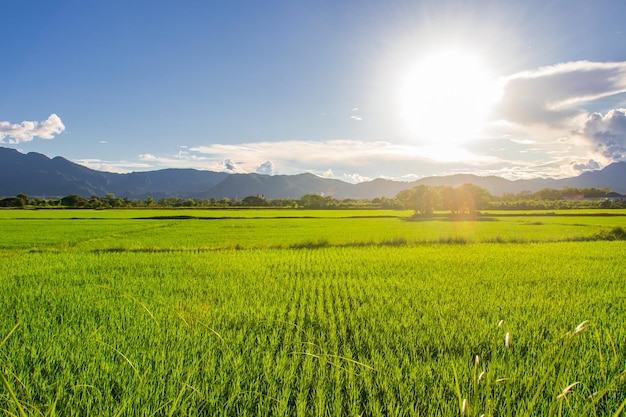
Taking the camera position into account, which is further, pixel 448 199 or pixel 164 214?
pixel 448 199

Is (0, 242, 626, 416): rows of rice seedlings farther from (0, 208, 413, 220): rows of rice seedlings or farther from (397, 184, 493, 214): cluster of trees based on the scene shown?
(397, 184, 493, 214): cluster of trees

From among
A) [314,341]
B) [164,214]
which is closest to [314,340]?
[314,341]

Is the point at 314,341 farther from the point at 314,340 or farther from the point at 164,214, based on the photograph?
the point at 164,214

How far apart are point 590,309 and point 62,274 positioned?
12019 mm

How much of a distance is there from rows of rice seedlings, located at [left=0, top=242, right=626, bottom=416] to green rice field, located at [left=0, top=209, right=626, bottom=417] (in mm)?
28

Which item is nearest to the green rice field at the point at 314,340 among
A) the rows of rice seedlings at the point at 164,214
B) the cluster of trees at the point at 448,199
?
the rows of rice seedlings at the point at 164,214

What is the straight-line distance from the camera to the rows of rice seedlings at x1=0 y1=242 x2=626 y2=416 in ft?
10.0

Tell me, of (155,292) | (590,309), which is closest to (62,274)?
(155,292)

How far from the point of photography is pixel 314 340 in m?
4.69

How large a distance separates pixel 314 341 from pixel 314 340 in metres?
0.02

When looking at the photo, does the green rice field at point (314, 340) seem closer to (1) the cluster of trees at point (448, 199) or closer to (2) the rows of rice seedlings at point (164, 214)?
(2) the rows of rice seedlings at point (164, 214)

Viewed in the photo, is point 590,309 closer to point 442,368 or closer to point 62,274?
point 442,368

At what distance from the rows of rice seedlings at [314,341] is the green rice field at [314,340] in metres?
0.03

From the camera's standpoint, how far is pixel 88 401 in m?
3.16
